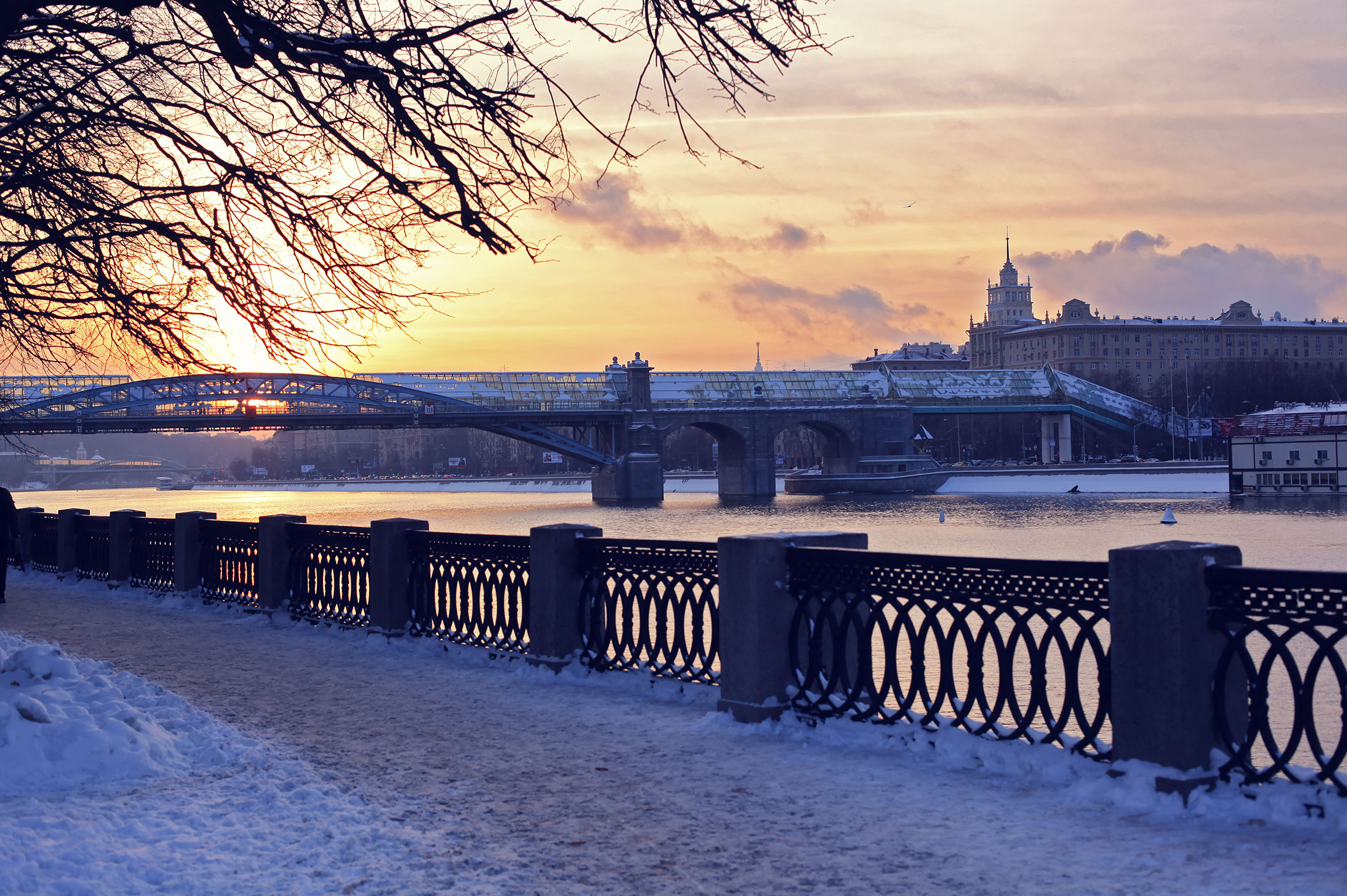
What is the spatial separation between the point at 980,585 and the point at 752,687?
5.34ft

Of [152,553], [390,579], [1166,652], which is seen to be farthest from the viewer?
[152,553]

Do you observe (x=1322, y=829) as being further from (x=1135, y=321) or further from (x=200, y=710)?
(x=1135, y=321)

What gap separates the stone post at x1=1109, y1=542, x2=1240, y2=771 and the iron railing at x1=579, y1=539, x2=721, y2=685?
3.01 metres

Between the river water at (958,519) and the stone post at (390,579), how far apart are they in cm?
815

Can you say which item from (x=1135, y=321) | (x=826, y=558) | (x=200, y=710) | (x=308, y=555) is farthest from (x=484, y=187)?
(x=1135, y=321)

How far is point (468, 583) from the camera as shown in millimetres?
11305

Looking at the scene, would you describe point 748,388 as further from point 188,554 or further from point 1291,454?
point 188,554

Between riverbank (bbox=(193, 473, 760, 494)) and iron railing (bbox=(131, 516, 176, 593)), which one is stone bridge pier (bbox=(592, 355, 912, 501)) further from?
iron railing (bbox=(131, 516, 176, 593))

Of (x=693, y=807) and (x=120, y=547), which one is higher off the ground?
(x=120, y=547)

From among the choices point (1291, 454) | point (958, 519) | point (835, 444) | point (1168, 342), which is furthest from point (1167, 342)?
point (958, 519)

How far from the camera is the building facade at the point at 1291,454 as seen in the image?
2625 inches

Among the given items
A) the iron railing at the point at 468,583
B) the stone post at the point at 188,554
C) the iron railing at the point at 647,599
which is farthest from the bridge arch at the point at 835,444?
the iron railing at the point at 647,599

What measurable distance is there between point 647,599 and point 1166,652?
13.9ft

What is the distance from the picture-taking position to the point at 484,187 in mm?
8117
